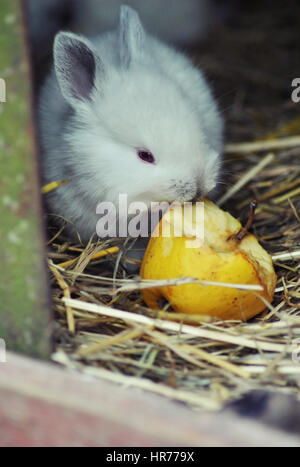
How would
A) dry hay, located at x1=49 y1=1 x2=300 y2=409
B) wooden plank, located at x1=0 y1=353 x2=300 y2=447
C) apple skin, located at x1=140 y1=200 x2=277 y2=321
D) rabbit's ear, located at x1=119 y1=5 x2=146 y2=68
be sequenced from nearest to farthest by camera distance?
wooden plank, located at x1=0 y1=353 x2=300 y2=447 → dry hay, located at x1=49 y1=1 x2=300 y2=409 → apple skin, located at x1=140 y1=200 x2=277 y2=321 → rabbit's ear, located at x1=119 y1=5 x2=146 y2=68

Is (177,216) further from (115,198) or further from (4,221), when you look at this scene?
(4,221)

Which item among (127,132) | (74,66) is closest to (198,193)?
(127,132)

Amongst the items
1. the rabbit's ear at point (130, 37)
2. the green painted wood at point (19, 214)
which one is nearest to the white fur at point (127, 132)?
the rabbit's ear at point (130, 37)
